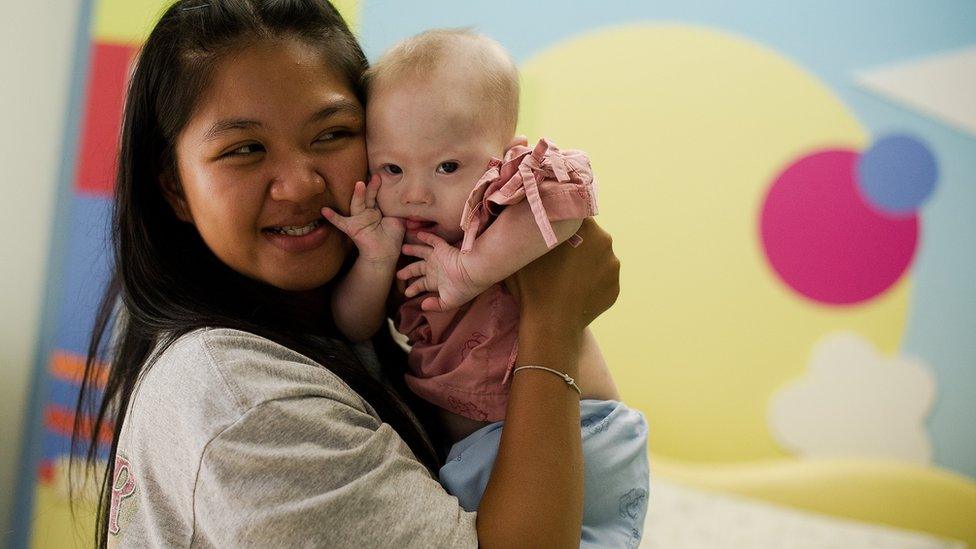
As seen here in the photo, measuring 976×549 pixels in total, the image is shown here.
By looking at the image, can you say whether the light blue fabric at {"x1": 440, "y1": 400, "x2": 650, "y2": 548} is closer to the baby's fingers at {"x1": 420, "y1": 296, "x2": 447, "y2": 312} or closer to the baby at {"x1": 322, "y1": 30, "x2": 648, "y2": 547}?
the baby at {"x1": 322, "y1": 30, "x2": 648, "y2": 547}

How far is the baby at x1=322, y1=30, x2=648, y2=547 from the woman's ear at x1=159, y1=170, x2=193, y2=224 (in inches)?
8.7

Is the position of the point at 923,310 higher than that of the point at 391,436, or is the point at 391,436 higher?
the point at 391,436

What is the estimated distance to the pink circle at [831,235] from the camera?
2.64m

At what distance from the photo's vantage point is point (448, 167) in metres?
1.27

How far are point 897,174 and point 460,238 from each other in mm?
1929

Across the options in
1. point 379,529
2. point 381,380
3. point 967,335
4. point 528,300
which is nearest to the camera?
point 379,529

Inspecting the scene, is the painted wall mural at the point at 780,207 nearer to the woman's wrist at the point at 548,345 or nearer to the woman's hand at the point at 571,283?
the woman's hand at the point at 571,283

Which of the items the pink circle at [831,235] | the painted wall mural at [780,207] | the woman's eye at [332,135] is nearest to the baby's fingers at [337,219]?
the woman's eye at [332,135]

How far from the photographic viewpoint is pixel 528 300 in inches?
47.9

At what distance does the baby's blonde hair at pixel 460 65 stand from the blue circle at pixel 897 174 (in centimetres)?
178

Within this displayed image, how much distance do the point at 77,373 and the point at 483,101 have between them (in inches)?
90.0

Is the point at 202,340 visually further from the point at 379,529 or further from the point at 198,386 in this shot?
the point at 379,529

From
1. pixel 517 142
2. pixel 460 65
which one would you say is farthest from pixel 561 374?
pixel 460 65

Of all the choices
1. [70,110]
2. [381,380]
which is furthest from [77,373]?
[381,380]
